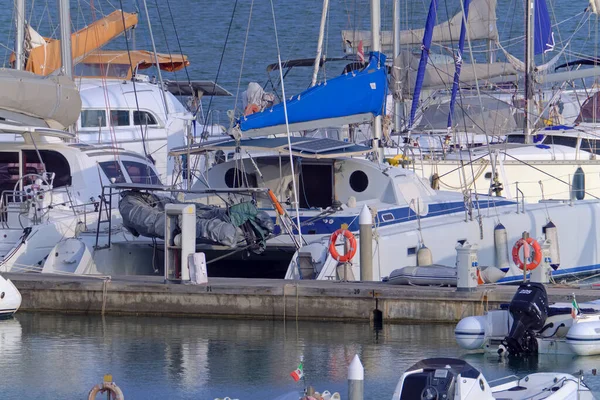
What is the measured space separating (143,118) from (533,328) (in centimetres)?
1424

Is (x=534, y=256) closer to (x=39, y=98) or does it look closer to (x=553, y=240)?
(x=553, y=240)

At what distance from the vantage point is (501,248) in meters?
22.9

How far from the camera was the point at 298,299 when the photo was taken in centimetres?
1905

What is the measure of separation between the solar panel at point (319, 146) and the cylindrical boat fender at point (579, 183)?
355 inches

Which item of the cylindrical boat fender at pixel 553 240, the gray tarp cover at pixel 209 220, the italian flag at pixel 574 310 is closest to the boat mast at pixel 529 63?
the cylindrical boat fender at pixel 553 240

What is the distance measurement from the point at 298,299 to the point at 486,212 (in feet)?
18.2

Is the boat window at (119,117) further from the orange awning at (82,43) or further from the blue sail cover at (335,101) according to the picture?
the blue sail cover at (335,101)

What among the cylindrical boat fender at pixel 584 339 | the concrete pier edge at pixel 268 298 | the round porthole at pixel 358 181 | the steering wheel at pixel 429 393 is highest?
the round porthole at pixel 358 181

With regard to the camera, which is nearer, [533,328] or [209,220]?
[533,328]

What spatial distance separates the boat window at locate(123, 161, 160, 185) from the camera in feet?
81.8

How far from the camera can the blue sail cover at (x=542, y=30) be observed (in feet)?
123

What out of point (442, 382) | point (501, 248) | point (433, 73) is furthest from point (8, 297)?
point (433, 73)

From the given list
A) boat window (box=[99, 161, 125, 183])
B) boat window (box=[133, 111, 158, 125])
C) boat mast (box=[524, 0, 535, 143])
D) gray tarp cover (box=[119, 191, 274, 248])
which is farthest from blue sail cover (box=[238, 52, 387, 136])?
boat mast (box=[524, 0, 535, 143])

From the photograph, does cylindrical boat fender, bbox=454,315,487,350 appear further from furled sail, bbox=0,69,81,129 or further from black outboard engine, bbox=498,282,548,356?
furled sail, bbox=0,69,81,129
